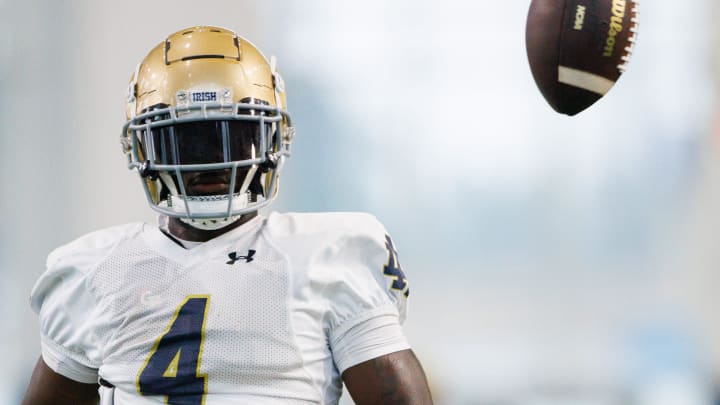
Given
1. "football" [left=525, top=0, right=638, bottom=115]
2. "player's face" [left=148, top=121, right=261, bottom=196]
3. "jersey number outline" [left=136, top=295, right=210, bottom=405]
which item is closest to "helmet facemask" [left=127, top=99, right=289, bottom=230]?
"player's face" [left=148, top=121, right=261, bottom=196]

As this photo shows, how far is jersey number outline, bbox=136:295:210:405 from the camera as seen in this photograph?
1.16 meters

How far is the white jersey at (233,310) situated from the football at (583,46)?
49 centimetres

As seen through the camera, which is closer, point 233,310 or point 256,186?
point 233,310

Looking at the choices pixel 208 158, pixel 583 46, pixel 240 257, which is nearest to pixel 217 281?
pixel 240 257

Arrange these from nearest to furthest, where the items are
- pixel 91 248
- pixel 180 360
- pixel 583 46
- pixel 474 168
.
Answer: pixel 180 360
pixel 91 248
pixel 583 46
pixel 474 168

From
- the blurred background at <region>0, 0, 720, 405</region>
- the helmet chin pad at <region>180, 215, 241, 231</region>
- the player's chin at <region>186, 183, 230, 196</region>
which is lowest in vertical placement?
the blurred background at <region>0, 0, 720, 405</region>

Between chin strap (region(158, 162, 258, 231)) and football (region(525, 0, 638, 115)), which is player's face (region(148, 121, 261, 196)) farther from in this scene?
football (region(525, 0, 638, 115))

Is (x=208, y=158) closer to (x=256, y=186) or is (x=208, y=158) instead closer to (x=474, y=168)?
(x=256, y=186)

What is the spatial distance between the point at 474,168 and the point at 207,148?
2.79 meters

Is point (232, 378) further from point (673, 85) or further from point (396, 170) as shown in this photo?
point (673, 85)

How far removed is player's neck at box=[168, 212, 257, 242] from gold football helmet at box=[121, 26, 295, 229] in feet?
0.07

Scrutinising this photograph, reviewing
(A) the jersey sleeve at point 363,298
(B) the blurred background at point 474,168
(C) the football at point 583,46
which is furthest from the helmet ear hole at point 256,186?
(B) the blurred background at point 474,168

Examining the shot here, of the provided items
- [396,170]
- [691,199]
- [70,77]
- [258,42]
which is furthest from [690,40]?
[70,77]

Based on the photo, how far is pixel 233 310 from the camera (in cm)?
117
